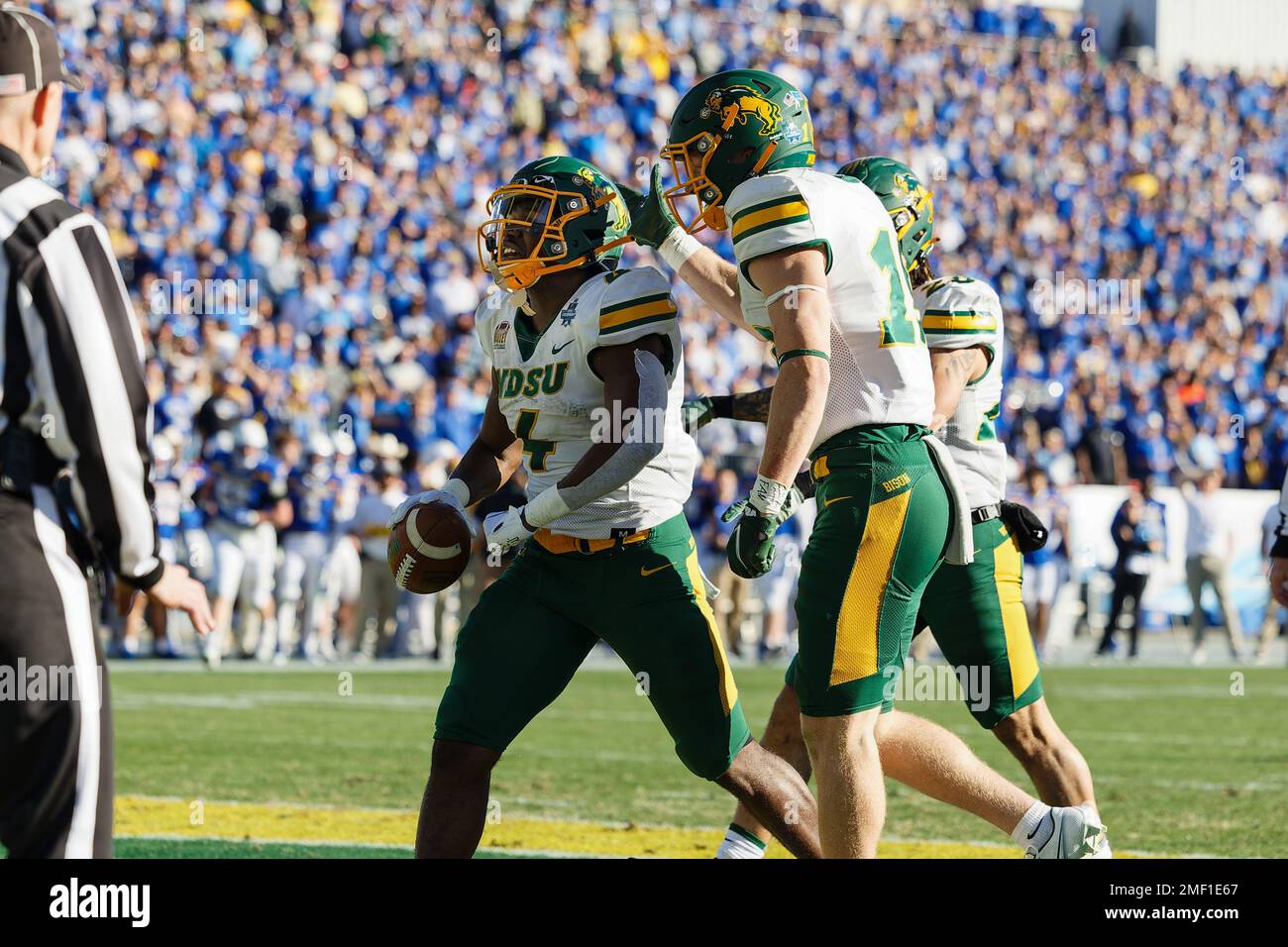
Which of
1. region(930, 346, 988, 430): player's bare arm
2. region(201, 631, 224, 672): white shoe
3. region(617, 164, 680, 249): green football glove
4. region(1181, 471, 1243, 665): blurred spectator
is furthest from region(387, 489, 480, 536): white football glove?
region(1181, 471, 1243, 665): blurred spectator

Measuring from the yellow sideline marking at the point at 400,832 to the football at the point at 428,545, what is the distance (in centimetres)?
148

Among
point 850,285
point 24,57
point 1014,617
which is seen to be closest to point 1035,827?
point 1014,617

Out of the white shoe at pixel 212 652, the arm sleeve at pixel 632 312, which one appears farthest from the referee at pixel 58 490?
the white shoe at pixel 212 652

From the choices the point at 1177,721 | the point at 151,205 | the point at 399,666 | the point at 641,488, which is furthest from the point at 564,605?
the point at 151,205

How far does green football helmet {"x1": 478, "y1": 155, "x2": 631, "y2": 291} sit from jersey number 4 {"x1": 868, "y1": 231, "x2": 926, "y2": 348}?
75 cm

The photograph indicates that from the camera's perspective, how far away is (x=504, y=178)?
66.9ft

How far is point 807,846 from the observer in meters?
4.37

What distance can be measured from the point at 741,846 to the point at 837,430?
1.31 metres

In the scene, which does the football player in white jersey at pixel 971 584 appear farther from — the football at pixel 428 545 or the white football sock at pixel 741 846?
the football at pixel 428 545

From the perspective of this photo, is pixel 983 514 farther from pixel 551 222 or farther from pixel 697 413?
pixel 551 222

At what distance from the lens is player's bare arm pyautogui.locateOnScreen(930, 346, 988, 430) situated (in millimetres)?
4910

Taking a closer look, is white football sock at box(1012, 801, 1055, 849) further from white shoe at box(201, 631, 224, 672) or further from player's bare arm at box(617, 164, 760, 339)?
white shoe at box(201, 631, 224, 672)

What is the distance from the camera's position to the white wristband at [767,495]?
13.5ft
